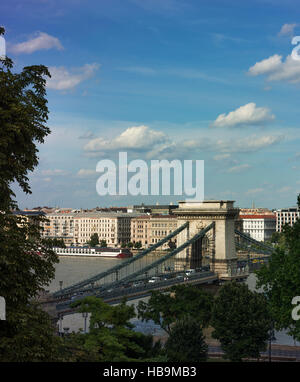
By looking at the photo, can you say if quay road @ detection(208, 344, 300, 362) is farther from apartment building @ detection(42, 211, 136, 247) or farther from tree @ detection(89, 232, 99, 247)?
apartment building @ detection(42, 211, 136, 247)

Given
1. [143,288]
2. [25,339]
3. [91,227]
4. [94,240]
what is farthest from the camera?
[91,227]

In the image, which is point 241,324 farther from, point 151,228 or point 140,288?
point 151,228

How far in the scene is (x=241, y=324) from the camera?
2747cm

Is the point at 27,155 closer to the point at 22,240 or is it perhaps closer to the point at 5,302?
the point at 22,240

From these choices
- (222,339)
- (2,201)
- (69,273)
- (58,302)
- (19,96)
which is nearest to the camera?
(2,201)

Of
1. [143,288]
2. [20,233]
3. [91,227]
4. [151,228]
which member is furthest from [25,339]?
[91,227]

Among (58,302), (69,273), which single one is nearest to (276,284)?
(58,302)

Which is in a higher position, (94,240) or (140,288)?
(94,240)

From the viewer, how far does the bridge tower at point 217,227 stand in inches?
2026

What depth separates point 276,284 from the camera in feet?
62.9

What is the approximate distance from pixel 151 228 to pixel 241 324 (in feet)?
327

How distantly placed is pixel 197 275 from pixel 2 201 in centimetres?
3985

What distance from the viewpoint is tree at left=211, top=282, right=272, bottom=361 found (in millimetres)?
26719

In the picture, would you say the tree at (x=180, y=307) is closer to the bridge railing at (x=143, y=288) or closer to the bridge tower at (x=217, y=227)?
the bridge railing at (x=143, y=288)
